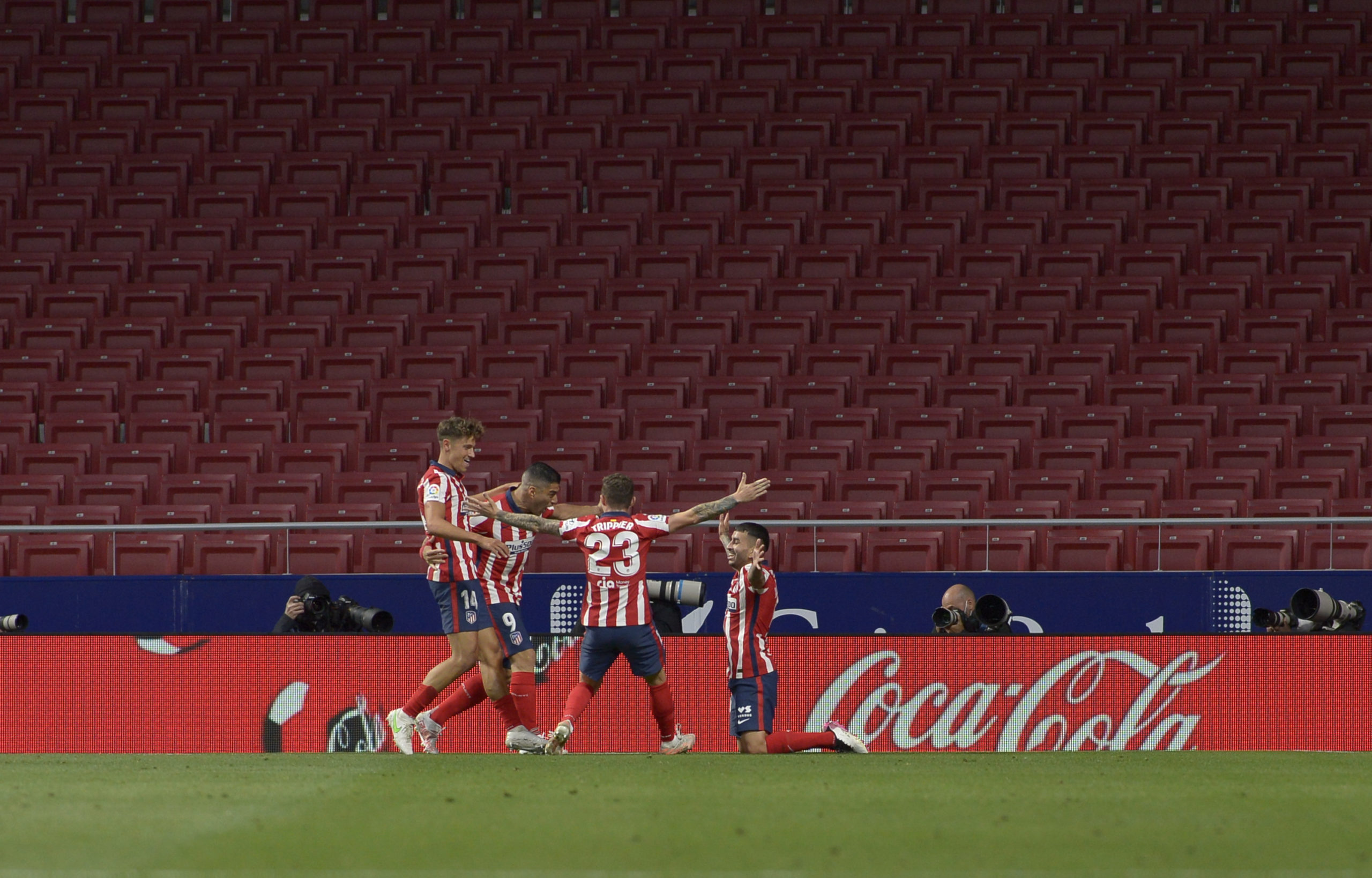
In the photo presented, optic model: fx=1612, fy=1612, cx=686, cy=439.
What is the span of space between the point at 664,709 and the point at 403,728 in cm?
134

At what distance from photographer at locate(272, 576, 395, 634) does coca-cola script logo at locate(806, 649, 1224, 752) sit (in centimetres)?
281

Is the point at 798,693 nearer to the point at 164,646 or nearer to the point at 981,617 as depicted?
the point at 981,617

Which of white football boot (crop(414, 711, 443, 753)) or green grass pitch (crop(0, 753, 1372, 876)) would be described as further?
white football boot (crop(414, 711, 443, 753))

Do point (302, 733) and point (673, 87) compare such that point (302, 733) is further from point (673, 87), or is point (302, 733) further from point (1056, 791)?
point (673, 87)

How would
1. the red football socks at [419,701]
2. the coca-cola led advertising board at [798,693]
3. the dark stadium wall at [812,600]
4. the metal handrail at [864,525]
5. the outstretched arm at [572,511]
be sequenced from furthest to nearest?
1. the dark stadium wall at [812,600]
2. the metal handrail at [864,525]
3. the coca-cola led advertising board at [798,693]
4. the outstretched arm at [572,511]
5. the red football socks at [419,701]

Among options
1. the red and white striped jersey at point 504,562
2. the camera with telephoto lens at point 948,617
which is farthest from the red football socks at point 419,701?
the camera with telephoto lens at point 948,617

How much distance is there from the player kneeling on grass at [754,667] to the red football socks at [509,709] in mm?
1140

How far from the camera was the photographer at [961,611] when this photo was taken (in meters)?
10.3

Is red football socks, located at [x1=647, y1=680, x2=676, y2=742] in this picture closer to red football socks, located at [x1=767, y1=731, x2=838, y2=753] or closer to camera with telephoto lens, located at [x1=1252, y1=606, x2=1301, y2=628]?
red football socks, located at [x1=767, y1=731, x2=838, y2=753]

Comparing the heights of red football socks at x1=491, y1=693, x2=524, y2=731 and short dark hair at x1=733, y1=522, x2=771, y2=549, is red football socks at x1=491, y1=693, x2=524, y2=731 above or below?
below

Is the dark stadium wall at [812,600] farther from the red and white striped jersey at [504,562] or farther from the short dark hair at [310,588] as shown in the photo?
the red and white striped jersey at [504,562]

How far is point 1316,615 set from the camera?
392 inches

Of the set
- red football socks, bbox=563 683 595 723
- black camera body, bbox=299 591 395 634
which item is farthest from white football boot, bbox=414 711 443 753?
black camera body, bbox=299 591 395 634

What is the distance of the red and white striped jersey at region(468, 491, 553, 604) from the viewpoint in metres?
8.27
